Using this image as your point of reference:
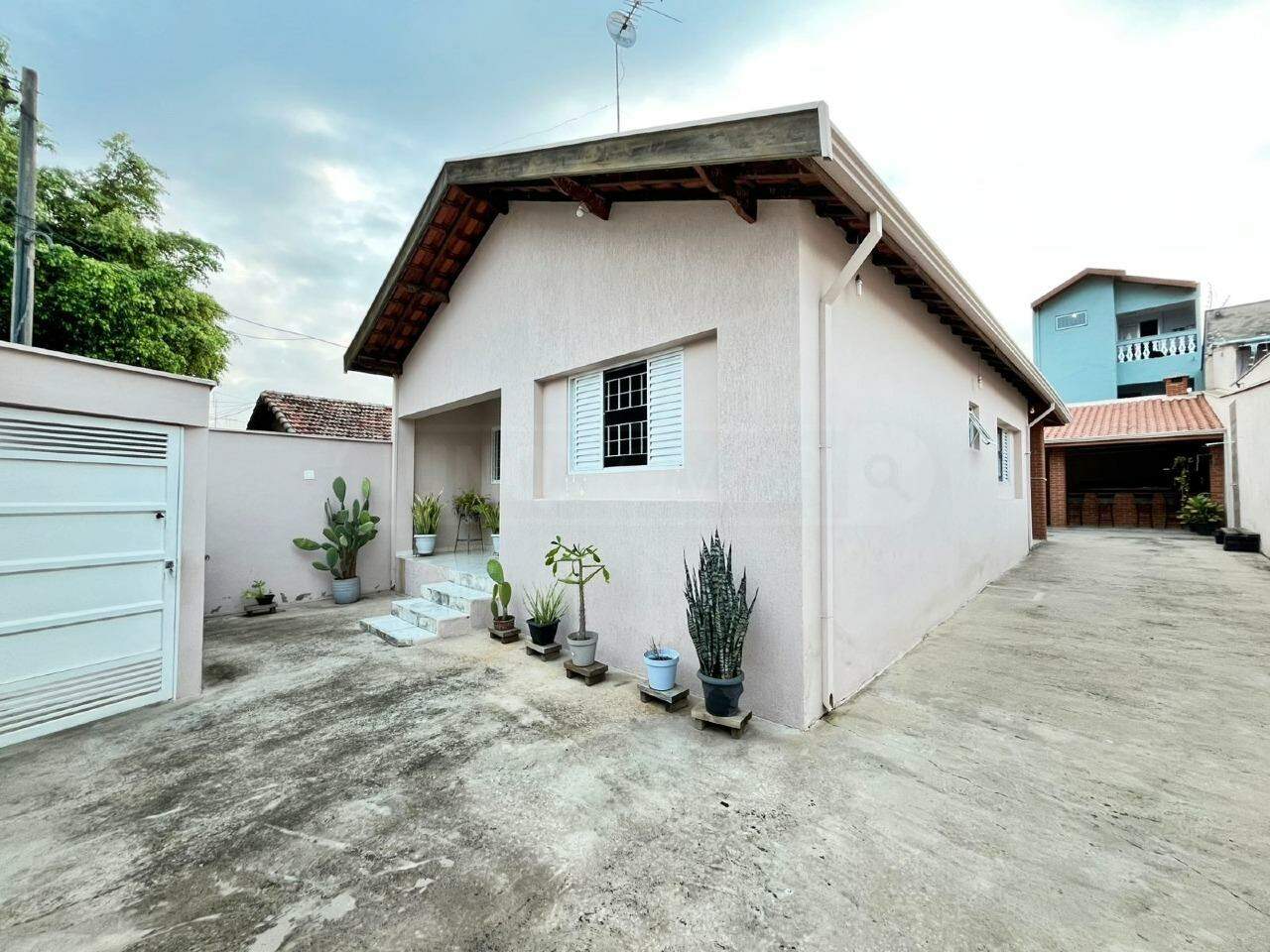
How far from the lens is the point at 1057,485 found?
16.7m

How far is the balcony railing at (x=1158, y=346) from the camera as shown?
61.4 ft

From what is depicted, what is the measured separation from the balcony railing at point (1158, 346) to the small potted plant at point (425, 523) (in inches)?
1018

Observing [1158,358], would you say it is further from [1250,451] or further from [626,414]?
[626,414]

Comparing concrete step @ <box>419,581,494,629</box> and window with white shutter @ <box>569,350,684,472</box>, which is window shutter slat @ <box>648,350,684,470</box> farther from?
concrete step @ <box>419,581,494,629</box>

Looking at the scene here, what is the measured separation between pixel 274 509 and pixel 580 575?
5887 millimetres

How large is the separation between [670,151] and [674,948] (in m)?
4.28

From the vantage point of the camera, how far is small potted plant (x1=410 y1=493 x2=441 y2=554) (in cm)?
847

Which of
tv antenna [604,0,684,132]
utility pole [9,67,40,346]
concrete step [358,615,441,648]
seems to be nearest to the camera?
tv antenna [604,0,684,132]

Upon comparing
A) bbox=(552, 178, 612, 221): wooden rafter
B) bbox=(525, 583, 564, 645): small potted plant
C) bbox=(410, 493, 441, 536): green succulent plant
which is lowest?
bbox=(525, 583, 564, 645): small potted plant

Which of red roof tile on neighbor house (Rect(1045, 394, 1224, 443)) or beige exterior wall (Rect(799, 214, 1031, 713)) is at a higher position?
red roof tile on neighbor house (Rect(1045, 394, 1224, 443))

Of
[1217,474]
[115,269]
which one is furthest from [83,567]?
[1217,474]

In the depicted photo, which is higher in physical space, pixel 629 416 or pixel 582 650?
pixel 629 416

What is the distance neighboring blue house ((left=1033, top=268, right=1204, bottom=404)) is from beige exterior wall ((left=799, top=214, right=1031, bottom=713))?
18.8 metres

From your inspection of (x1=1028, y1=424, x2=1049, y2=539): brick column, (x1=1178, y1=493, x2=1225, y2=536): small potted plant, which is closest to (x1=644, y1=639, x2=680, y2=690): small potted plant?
(x1=1028, y1=424, x2=1049, y2=539): brick column
